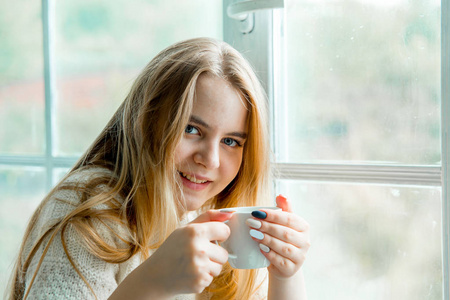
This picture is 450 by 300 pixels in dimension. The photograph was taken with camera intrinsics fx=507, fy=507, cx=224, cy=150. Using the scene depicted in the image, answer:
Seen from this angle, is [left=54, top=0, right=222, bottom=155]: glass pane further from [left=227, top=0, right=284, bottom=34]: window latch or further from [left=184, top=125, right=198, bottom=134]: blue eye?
[left=184, top=125, right=198, bottom=134]: blue eye

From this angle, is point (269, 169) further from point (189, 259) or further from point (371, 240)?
point (189, 259)

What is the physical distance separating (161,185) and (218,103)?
0.21 meters

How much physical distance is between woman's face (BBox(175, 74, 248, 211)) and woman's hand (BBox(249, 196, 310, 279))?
20cm

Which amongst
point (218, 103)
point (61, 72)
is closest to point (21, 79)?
point (61, 72)

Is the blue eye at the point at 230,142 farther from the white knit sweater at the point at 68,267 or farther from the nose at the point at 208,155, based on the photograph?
the white knit sweater at the point at 68,267

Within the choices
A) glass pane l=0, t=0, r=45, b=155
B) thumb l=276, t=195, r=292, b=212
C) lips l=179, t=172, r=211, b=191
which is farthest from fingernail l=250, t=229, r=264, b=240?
glass pane l=0, t=0, r=45, b=155

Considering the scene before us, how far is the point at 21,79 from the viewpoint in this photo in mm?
1784

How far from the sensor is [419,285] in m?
1.13

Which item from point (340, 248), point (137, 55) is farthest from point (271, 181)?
point (137, 55)

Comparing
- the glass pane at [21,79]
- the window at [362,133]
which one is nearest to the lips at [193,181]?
the window at [362,133]

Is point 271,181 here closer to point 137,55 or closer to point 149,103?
point 149,103

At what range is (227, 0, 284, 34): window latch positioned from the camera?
1.19m

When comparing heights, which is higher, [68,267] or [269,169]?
[269,169]

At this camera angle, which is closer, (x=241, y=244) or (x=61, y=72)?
(x=241, y=244)
